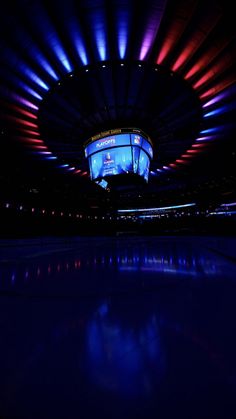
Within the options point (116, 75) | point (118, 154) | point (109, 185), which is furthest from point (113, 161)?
point (116, 75)

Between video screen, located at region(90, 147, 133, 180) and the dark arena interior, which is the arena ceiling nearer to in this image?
the dark arena interior

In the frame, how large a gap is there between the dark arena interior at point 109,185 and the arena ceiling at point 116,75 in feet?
0.20

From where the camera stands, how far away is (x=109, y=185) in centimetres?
1745

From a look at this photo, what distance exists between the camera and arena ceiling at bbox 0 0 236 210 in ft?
24.2

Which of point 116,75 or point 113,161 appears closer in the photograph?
point 116,75

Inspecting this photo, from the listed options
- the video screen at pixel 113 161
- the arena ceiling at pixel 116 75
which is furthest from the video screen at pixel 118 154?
the arena ceiling at pixel 116 75

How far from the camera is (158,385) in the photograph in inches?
50.2

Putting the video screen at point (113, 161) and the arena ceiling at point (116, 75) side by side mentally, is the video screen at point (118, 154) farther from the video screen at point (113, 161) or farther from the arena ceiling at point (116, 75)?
the arena ceiling at point (116, 75)

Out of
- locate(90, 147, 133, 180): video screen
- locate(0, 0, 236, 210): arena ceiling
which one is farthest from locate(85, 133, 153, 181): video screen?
locate(0, 0, 236, 210): arena ceiling

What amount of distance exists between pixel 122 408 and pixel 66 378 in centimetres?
45

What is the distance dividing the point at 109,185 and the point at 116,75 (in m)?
8.44

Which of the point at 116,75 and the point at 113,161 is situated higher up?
the point at 116,75

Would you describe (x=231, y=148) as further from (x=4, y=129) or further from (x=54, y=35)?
(x=4, y=129)

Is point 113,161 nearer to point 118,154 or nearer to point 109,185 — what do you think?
point 118,154
